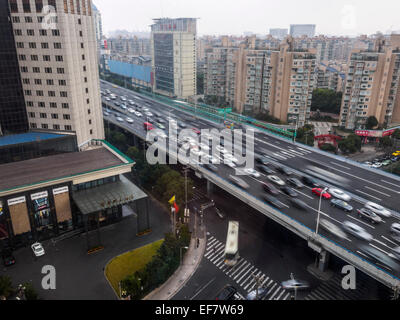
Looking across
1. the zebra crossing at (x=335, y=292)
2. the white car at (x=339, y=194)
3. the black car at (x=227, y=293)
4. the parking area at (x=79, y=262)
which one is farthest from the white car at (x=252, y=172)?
the black car at (x=227, y=293)

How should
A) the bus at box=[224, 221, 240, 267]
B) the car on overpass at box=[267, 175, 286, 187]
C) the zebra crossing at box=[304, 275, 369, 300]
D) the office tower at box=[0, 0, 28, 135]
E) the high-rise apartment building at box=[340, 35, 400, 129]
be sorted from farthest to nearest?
the high-rise apartment building at box=[340, 35, 400, 129], the office tower at box=[0, 0, 28, 135], the car on overpass at box=[267, 175, 286, 187], the bus at box=[224, 221, 240, 267], the zebra crossing at box=[304, 275, 369, 300]

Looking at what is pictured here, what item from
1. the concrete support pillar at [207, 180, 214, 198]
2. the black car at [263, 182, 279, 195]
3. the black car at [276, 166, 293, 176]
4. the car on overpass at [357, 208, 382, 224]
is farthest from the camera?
the concrete support pillar at [207, 180, 214, 198]

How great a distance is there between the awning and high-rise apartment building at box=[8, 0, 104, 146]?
43.7 ft

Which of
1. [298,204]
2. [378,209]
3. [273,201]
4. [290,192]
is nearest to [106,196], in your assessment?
[273,201]

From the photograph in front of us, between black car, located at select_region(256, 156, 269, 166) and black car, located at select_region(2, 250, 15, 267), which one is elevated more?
black car, located at select_region(256, 156, 269, 166)

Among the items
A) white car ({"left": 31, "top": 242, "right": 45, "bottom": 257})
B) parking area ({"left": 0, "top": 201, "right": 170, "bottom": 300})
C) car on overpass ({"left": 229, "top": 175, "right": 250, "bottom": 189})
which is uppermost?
car on overpass ({"left": 229, "top": 175, "right": 250, "bottom": 189})

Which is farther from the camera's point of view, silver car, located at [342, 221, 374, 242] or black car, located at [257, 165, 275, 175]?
black car, located at [257, 165, 275, 175]

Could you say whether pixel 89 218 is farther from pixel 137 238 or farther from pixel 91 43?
pixel 91 43

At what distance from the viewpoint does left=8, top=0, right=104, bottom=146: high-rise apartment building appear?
1901 inches

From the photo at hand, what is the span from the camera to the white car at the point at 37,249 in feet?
130

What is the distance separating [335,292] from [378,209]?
12.5m

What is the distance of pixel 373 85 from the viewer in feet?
286

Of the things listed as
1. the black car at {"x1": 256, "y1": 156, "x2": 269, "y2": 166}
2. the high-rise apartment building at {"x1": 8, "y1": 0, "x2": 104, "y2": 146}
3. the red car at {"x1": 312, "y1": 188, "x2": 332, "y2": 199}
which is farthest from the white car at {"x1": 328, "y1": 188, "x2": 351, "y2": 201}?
the high-rise apartment building at {"x1": 8, "y1": 0, "x2": 104, "y2": 146}

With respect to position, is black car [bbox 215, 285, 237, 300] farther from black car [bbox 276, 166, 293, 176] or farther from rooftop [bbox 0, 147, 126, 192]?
rooftop [bbox 0, 147, 126, 192]
